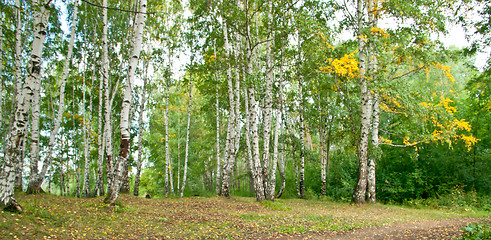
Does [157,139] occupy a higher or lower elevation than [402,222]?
higher

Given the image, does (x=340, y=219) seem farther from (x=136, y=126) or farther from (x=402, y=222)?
(x=136, y=126)

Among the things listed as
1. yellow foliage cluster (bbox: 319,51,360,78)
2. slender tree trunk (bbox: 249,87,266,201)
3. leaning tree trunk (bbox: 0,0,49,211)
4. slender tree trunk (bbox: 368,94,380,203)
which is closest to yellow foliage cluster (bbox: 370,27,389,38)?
yellow foliage cluster (bbox: 319,51,360,78)

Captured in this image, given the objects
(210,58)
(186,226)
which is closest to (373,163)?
(210,58)

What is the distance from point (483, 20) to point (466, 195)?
8.46m

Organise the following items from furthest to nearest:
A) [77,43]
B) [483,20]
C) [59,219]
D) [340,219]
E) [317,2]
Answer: [77,43] → [317,2] → [483,20] → [340,219] → [59,219]

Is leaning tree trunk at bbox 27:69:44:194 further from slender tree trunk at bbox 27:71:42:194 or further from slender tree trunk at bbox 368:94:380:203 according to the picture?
slender tree trunk at bbox 368:94:380:203

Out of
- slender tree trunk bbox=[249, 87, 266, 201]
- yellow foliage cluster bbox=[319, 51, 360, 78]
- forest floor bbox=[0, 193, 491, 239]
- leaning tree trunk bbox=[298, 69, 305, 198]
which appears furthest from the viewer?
leaning tree trunk bbox=[298, 69, 305, 198]

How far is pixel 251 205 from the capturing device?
1099cm

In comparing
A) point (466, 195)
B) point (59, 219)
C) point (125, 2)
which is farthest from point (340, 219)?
point (125, 2)

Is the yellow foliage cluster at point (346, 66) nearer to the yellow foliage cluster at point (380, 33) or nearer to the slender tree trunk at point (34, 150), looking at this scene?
the yellow foliage cluster at point (380, 33)

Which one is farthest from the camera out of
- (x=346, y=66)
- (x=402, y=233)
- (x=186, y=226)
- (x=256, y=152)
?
(x=256, y=152)

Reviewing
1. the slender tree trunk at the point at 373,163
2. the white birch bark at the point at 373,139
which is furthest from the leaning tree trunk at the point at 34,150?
the slender tree trunk at the point at 373,163

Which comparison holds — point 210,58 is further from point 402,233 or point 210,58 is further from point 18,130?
point 402,233

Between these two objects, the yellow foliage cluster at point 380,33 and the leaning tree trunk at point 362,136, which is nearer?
the yellow foliage cluster at point 380,33
